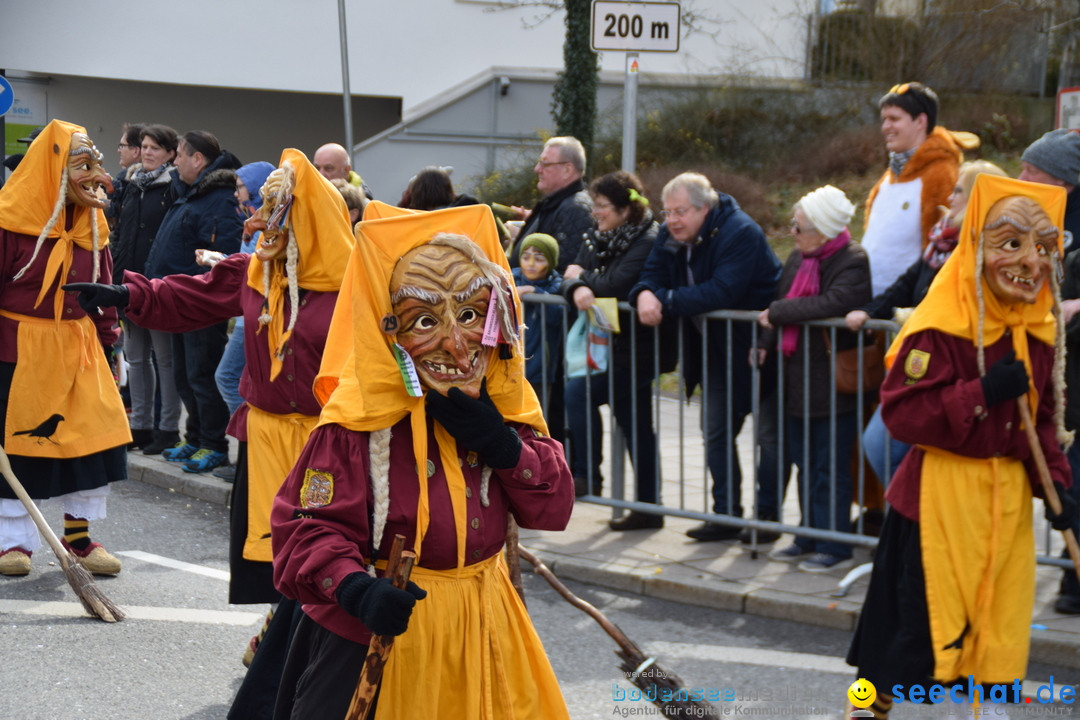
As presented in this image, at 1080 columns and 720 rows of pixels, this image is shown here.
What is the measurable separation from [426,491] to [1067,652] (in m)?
3.46

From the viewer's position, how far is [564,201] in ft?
25.8

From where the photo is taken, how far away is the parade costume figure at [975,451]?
408 cm

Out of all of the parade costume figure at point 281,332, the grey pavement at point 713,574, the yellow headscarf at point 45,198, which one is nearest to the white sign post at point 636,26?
the grey pavement at point 713,574

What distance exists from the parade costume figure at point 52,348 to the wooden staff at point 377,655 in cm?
398

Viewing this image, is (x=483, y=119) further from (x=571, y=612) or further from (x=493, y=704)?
(x=493, y=704)

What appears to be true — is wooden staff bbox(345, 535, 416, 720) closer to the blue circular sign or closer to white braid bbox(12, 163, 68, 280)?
white braid bbox(12, 163, 68, 280)

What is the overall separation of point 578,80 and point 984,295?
14.3 m

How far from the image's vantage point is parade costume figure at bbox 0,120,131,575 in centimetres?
614

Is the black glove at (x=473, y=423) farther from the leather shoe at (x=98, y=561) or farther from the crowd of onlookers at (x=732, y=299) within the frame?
the leather shoe at (x=98, y=561)

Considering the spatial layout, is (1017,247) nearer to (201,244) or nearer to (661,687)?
(661,687)

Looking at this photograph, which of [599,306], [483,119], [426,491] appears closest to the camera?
[426,491]

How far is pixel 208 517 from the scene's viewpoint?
25.4 ft

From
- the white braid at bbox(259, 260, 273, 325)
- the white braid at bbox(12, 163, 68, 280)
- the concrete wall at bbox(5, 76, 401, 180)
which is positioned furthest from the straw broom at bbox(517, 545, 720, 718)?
the concrete wall at bbox(5, 76, 401, 180)

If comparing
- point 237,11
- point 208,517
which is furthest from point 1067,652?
point 237,11
